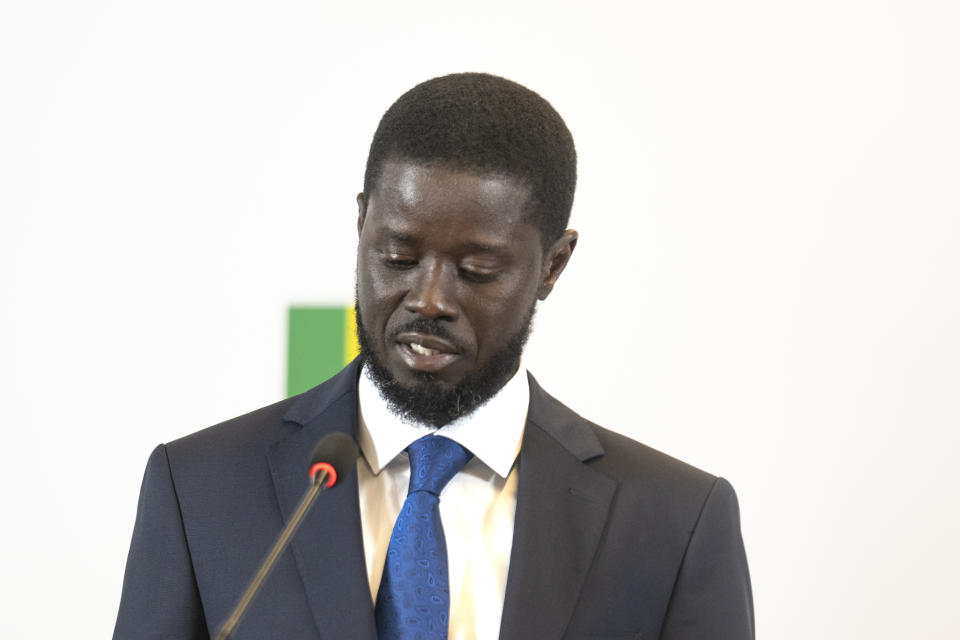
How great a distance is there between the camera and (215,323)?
2.39 meters

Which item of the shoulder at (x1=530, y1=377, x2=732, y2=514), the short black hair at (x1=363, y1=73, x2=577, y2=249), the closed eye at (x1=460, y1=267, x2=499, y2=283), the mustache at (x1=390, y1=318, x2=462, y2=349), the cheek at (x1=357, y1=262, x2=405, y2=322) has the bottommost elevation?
the shoulder at (x1=530, y1=377, x2=732, y2=514)

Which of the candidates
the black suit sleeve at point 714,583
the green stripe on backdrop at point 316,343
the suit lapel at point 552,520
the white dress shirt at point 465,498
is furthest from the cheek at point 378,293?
the green stripe on backdrop at point 316,343

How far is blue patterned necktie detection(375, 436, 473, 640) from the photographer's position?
1274 millimetres

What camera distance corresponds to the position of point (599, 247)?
241 cm

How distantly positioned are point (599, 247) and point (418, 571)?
48.2 inches

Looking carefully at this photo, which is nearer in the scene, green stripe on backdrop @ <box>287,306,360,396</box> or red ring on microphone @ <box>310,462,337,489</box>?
red ring on microphone @ <box>310,462,337,489</box>

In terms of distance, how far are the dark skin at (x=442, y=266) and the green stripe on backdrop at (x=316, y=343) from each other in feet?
3.41

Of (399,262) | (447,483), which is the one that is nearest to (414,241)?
(399,262)

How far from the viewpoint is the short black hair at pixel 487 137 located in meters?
1.33

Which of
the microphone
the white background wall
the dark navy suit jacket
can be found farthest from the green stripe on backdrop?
the microphone

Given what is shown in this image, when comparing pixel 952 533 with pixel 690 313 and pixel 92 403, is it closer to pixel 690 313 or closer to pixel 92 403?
pixel 690 313

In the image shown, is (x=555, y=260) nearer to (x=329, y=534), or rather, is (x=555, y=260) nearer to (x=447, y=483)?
(x=447, y=483)

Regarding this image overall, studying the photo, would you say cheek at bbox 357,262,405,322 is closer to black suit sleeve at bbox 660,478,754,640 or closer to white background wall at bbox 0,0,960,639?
black suit sleeve at bbox 660,478,754,640

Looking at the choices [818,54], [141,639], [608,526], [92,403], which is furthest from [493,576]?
[818,54]
